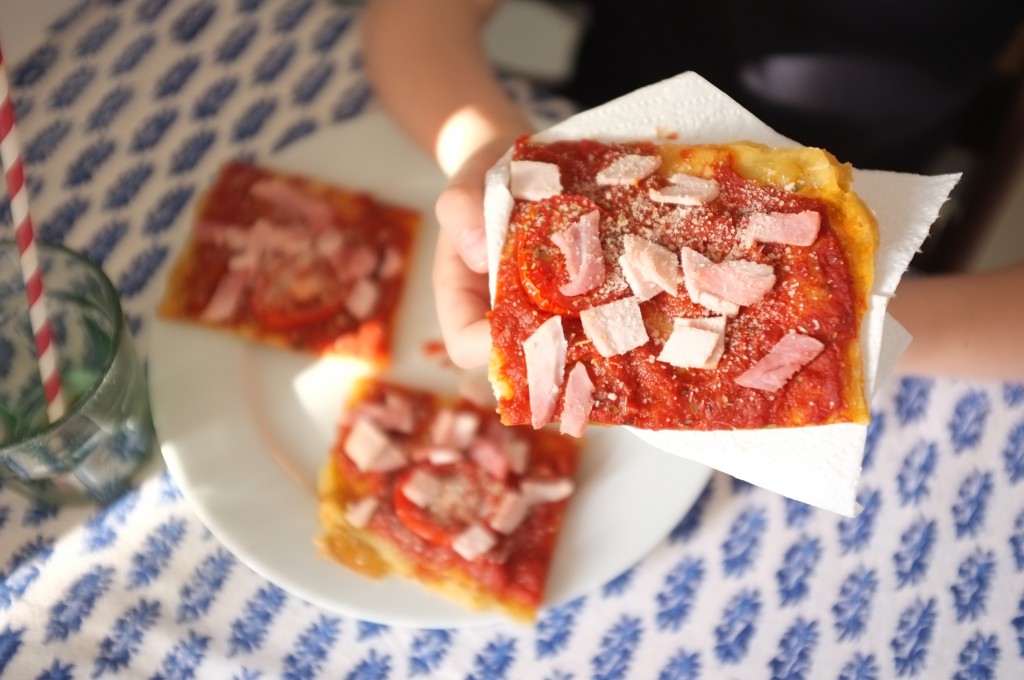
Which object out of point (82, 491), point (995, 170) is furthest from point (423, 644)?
point (995, 170)

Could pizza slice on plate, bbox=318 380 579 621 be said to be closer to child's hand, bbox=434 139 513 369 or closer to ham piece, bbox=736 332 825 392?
child's hand, bbox=434 139 513 369

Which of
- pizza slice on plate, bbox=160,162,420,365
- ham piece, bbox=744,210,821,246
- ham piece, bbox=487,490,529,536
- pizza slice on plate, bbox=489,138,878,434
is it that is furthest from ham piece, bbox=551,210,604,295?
pizza slice on plate, bbox=160,162,420,365

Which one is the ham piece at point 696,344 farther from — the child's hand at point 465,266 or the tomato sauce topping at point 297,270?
the tomato sauce topping at point 297,270

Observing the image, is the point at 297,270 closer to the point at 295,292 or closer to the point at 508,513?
the point at 295,292

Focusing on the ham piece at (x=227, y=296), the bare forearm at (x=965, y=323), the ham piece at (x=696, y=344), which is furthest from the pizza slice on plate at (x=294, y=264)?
the bare forearm at (x=965, y=323)

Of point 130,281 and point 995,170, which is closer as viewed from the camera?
point 130,281

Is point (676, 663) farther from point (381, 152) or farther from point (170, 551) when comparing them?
point (381, 152)

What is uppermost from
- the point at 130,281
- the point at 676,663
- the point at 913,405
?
the point at 130,281
